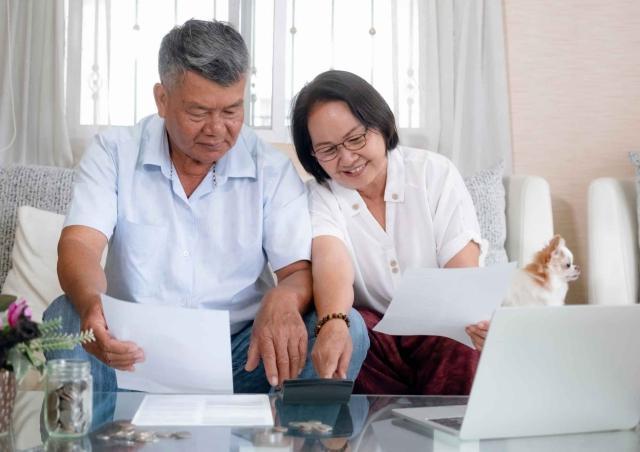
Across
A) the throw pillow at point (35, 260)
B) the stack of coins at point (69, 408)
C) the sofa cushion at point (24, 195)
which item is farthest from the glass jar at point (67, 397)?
the sofa cushion at point (24, 195)

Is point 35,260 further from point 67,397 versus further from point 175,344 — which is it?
point 67,397

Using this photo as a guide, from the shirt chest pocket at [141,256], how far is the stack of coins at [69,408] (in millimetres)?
682

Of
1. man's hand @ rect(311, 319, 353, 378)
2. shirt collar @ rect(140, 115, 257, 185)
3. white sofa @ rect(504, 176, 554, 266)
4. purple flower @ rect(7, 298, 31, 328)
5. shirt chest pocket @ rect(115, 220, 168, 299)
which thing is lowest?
man's hand @ rect(311, 319, 353, 378)

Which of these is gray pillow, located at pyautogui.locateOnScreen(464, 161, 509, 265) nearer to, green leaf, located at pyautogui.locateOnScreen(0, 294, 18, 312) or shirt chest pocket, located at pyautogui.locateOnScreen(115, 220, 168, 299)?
shirt chest pocket, located at pyautogui.locateOnScreen(115, 220, 168, 299)

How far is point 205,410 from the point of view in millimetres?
1343

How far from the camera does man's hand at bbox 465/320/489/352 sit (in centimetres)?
147

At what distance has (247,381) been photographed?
5.92 feet

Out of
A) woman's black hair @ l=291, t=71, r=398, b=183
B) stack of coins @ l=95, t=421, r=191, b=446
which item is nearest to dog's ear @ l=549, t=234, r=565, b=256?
woman's black hair @ l=291, t=71, r=398, b=183

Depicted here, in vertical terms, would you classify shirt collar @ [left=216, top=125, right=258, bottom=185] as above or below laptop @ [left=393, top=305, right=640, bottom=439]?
above

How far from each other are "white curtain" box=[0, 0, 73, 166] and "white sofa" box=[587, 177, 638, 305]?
1.76 m

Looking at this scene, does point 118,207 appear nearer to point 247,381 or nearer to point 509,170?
point 247,381

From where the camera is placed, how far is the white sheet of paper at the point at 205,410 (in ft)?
4.19

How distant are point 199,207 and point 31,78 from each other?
4.50 ft

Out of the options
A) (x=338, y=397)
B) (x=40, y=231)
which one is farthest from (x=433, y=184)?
(x=40, y=231)
